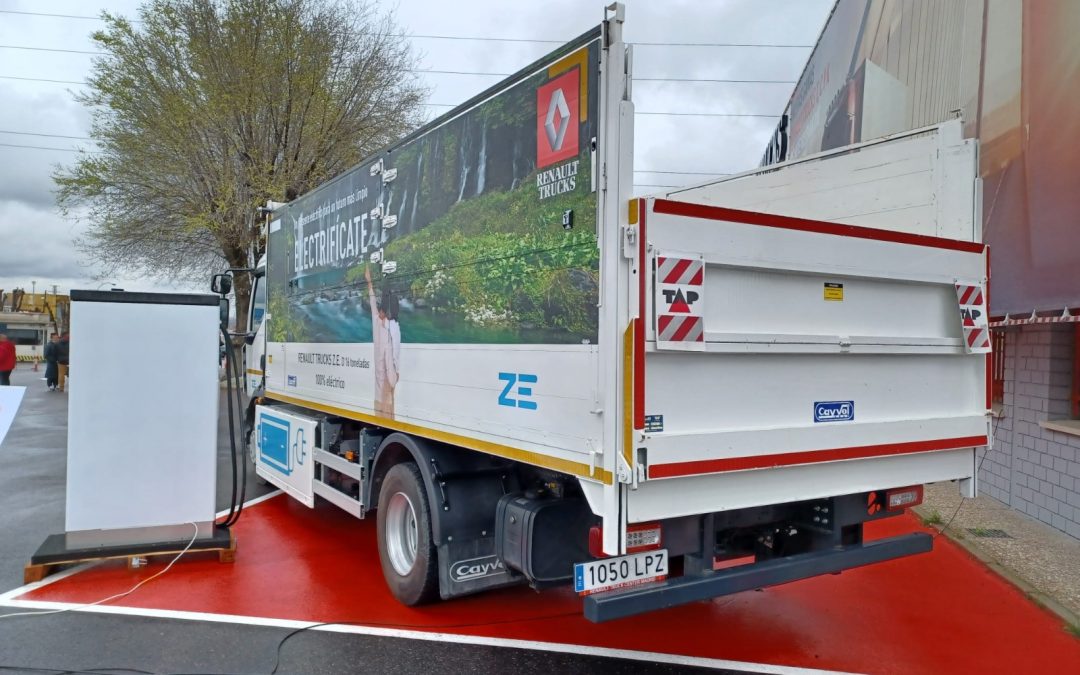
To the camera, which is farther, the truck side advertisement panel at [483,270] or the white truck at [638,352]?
the truck side advertisement panel at [483,270]

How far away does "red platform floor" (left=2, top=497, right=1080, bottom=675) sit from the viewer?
168 inches

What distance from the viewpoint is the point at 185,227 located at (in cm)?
1855

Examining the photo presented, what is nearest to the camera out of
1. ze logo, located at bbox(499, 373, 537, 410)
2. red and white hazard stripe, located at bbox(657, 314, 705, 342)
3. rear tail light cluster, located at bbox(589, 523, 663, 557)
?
red and white hazard stripe, located at bbox(657, 314, 705, 342)

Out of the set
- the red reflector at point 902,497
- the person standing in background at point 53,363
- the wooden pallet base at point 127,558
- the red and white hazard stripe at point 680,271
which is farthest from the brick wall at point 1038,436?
the person standing in background at point 53,363

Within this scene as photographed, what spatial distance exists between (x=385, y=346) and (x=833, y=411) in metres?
2.90

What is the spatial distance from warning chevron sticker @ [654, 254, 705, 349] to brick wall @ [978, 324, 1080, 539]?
503 cm

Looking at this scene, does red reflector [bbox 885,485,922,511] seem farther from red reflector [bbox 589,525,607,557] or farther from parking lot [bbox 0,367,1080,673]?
red reflector [bbox 589,525,607,557]

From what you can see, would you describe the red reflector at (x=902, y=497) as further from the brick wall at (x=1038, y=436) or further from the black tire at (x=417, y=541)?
the brick wall at (x=1038, y=436)

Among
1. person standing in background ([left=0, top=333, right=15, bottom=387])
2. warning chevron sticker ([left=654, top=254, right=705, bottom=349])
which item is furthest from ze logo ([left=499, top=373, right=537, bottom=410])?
person standing in background ([left=0, top=333, right=15, bottom=387])

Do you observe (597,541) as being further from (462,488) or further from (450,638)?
(450,638)

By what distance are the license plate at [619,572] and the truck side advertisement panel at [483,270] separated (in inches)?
20.4

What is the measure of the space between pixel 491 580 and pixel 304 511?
413 centimetres

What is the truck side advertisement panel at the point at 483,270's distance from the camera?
11.2 ft

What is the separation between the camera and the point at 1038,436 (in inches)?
278
